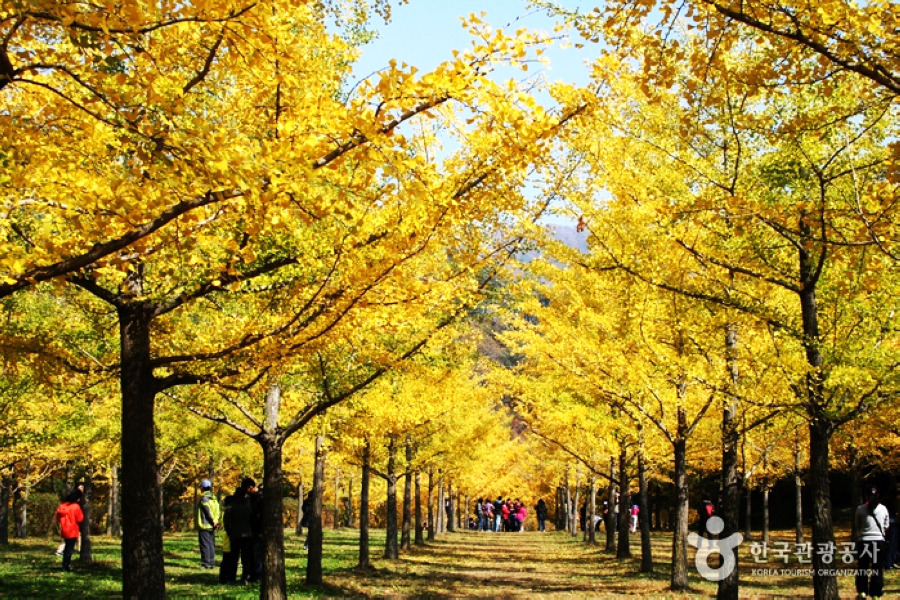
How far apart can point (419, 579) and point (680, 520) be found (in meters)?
5.24

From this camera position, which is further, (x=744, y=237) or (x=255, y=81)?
(x=744, y=237)

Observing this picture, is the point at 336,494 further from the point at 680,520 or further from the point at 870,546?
the point at 870,546

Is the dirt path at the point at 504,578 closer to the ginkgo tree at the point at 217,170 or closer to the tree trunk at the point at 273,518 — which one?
the tree trunk at the point at 273,518

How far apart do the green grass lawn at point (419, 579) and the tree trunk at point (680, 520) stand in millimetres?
252

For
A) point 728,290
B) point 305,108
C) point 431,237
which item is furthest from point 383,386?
point 305,108

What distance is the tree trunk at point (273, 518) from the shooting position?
889 centimetres

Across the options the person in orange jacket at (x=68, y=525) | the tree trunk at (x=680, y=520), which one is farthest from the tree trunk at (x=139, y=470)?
the person in orange jacket at (x=68, y=525)

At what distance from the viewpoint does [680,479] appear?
12.2 meters

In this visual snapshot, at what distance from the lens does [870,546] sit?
9.82 metres

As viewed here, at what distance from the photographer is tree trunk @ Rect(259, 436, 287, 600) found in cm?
889

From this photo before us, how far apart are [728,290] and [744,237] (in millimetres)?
652

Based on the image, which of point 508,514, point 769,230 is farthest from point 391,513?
point 508,514

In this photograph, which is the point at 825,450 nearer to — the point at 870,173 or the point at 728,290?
the point at 728,290

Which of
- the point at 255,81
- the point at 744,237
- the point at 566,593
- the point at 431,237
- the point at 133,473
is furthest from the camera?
the point at 566,593
